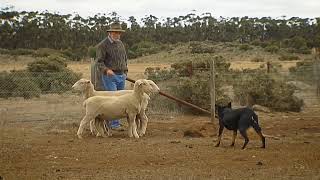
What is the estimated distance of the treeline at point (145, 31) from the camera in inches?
2744

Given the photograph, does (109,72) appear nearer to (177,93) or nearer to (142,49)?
(177,93)

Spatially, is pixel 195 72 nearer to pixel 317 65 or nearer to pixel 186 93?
pixel 186 93

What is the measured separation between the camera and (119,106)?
42.6 feet

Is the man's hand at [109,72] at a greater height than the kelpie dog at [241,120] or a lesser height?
greater

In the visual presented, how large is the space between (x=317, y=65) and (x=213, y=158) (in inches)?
396

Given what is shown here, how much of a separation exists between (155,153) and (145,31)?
242 ft

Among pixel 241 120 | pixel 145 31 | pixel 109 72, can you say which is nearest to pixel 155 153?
pixel 241 120

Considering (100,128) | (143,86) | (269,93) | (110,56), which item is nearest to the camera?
(143,86)

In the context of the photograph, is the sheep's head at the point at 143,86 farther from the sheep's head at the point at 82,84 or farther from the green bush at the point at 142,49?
the green bush at the point at 142,49

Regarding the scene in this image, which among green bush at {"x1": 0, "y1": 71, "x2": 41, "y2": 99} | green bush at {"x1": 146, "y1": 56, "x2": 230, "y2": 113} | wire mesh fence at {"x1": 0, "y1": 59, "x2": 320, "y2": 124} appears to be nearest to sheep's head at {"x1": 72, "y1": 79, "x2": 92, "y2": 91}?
wire mesh fence at {"x1": 0, "y1": 59, "x2": 320, "y2": 124}

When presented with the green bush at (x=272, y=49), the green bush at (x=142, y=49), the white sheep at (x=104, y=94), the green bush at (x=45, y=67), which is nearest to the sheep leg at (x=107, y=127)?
the white sheep at (x=104, y=94)

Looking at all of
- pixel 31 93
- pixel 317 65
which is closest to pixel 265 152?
pixel 317 65

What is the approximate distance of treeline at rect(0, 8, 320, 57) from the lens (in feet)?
229

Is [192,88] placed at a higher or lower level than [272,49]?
lower
